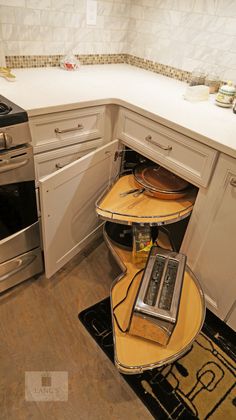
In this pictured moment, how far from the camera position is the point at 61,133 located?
4.44ft

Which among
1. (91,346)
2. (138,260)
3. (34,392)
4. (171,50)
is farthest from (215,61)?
(34,392)

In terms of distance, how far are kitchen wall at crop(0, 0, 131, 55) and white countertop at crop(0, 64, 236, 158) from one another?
0.15 m

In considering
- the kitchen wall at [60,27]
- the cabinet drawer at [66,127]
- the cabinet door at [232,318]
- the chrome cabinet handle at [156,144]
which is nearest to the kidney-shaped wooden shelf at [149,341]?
the cabinet door at [232,318]

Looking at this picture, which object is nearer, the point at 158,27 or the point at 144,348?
the point at 144,348

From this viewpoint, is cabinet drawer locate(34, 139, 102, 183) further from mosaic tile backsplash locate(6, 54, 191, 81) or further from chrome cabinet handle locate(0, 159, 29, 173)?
mosaic tile backsplash locate(6, 54, 191, 81)

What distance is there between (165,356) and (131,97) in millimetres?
1180

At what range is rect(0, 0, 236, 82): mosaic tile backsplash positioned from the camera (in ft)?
5.07

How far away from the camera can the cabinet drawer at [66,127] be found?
126cm

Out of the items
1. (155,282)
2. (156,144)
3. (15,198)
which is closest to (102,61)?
(156,144)

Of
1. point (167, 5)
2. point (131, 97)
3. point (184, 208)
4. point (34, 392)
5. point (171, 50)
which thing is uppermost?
point (167, 5)

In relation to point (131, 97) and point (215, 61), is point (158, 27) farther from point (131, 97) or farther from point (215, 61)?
point (131, 97)

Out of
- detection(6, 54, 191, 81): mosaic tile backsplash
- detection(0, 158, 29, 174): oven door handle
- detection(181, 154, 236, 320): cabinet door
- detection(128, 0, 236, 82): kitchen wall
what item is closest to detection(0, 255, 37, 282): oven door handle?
detection(0, 158, 29, 174): oven door handle

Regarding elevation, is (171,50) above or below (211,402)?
above

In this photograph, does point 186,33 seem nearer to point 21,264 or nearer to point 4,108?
point 4,108
